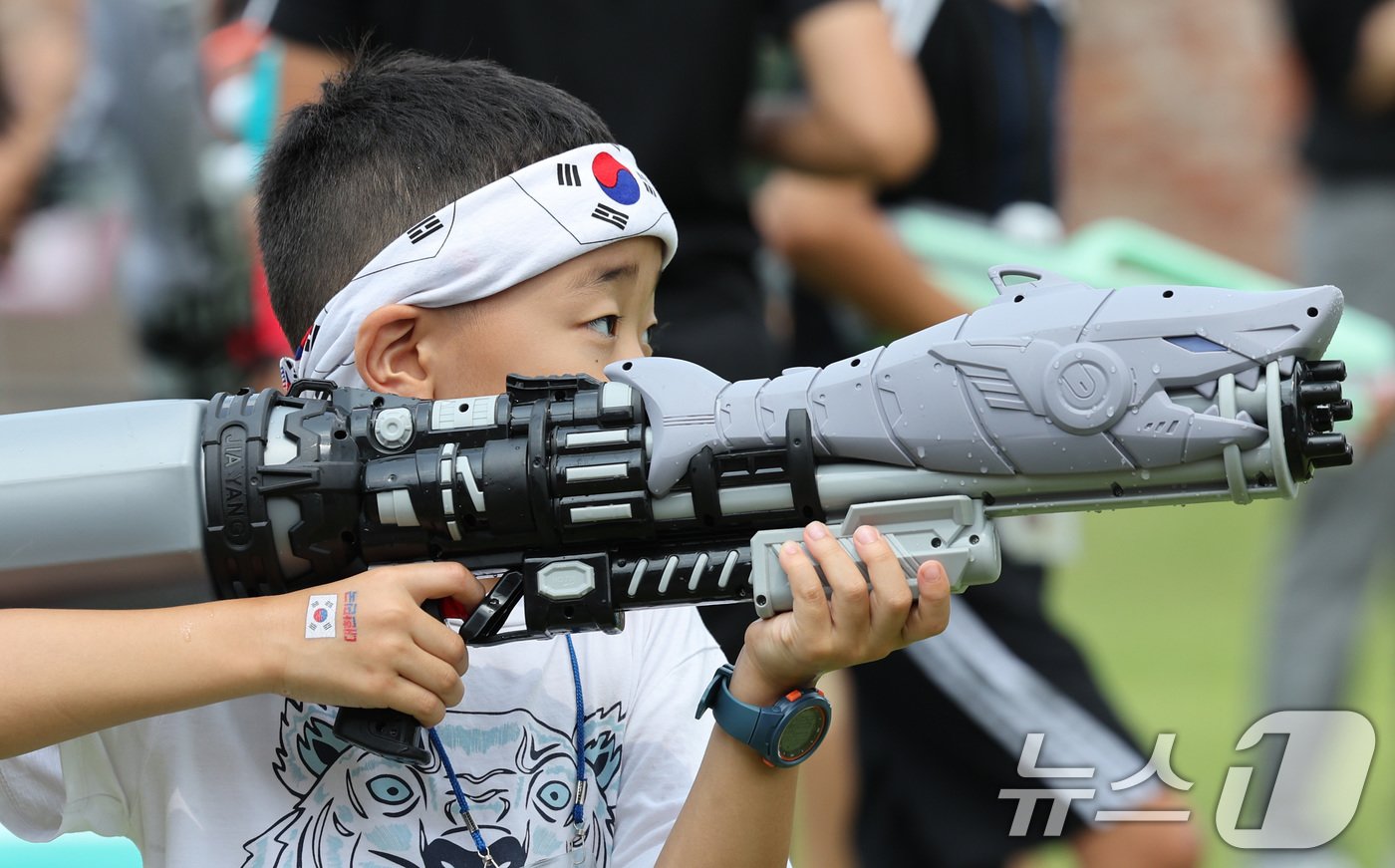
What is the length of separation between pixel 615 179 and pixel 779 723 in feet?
2.19

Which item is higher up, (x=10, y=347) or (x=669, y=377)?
(x=10, y=347)

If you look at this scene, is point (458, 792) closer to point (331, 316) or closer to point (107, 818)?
point (107, 818)

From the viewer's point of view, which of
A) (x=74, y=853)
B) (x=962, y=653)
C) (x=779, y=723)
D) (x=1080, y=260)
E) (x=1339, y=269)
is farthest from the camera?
(x=1339, y=269)

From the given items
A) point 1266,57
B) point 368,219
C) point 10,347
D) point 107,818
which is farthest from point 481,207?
point 1266,57

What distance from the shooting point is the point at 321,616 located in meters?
1.72

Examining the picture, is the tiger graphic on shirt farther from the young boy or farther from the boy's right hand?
the boy's right hand

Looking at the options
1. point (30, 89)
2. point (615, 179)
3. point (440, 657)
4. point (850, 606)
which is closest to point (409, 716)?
point (440, 657)

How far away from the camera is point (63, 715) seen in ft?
5.60

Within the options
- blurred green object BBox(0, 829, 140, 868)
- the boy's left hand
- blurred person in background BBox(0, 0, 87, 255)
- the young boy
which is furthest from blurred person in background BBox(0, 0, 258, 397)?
the boy's left hand

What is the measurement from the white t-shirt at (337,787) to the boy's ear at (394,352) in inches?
12.2

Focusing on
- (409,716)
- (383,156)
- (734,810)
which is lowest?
(734,810)

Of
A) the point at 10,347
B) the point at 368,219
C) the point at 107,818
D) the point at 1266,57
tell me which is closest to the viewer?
the point at 107,818

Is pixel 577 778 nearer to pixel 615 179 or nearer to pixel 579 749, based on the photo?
pixel 579 749

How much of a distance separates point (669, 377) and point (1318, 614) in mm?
3411
